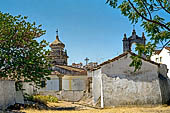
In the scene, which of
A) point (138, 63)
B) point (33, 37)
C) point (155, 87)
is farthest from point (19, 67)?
point (155, 87)

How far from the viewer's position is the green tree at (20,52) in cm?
1575

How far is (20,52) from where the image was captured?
16.3m

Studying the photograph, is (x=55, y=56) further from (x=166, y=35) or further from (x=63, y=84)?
(x=166, y=35)

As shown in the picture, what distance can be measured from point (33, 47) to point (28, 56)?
0.83m

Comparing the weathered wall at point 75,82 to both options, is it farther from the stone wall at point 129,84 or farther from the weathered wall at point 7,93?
the weathered wall at point 7,93

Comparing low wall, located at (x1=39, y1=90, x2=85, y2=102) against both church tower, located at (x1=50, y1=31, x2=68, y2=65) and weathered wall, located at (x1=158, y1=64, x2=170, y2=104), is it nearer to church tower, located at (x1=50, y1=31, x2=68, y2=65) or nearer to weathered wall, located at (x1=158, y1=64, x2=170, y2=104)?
weathered wall, located at (x1=158, y1=64, x2=170, y2=104)

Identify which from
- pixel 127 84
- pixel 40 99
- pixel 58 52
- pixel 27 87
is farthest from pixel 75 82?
pixel 127 84

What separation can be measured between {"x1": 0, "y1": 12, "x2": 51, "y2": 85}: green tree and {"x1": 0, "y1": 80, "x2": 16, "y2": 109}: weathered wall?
104cm

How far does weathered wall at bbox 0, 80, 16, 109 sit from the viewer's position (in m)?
13.5

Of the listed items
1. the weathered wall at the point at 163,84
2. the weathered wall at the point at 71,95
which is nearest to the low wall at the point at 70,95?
the weathered wall at the point at 71,95

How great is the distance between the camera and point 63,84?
33969mm

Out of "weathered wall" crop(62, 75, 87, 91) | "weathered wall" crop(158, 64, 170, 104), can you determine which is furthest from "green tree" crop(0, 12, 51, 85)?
"weathered wall" crop(62, 75, 87, 91)

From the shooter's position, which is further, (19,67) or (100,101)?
(100,101)

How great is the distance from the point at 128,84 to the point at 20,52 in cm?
845
